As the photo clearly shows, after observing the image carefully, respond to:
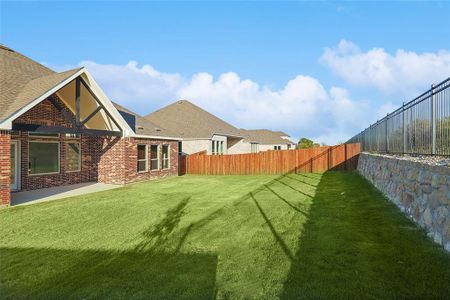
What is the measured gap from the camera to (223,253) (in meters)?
5.26

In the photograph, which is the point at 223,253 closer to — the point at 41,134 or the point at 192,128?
the point at 41,134

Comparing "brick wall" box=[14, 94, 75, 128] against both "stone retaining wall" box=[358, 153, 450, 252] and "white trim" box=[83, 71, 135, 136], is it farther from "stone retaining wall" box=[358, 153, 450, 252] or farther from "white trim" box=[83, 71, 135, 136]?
"stone retaining wall" box=[358, 153, 450, 252]

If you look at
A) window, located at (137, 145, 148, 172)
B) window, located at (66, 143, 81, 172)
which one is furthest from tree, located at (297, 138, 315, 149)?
window, located at (66, 143, 81, 172)

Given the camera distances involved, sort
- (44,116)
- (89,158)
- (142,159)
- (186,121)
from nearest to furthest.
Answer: (44,116)
(89,158)
(142,159)
(186,121)

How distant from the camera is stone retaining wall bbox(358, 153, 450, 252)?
5074mm

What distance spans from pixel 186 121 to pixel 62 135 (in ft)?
48.5

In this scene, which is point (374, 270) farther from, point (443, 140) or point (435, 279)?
point (443, 140)

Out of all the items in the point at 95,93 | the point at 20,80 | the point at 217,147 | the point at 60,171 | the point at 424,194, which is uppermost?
the point at 20,80

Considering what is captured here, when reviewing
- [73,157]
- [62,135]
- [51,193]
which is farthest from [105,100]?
[51,193]

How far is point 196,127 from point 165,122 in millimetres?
3486

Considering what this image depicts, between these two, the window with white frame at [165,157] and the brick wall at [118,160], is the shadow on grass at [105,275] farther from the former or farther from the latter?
the window with white frame at [165,157]

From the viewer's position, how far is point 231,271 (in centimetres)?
451

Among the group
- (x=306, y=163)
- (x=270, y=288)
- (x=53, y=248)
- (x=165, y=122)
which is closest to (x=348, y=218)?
(x=270, y=288)

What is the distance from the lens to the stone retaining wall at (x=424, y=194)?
16.6 ft
